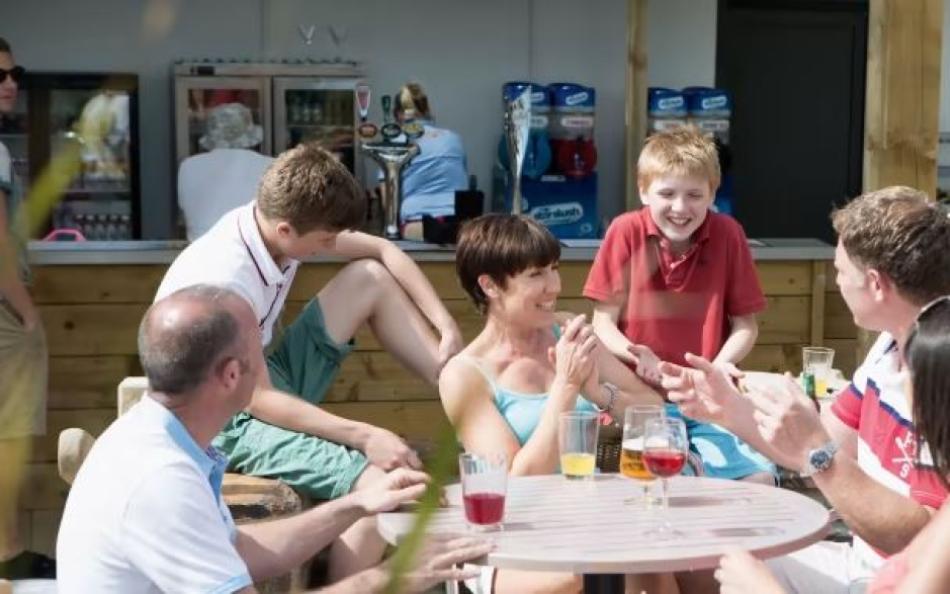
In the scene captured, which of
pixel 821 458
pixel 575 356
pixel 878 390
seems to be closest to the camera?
pixel 821 458

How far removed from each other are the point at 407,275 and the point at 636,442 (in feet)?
4.58

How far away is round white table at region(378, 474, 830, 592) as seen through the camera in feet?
7.20

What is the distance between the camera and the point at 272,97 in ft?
25.8

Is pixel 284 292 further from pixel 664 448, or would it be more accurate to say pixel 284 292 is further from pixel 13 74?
pixel 13 74

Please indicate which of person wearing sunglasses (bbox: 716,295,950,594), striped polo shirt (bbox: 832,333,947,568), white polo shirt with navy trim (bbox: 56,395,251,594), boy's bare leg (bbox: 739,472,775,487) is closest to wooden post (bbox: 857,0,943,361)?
boy's bare leg (bbox: 739,472,775,487)

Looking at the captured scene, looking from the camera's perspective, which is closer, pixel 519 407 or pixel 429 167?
pixel 519 407

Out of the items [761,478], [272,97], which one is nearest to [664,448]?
[761,478]

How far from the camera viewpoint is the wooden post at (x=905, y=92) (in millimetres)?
4871

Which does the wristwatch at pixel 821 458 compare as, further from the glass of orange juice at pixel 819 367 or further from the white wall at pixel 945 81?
the white wall at pixel 945 81

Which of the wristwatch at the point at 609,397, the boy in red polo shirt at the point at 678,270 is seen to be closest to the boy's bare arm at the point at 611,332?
the boy in red polo shirt at the point at 678,270

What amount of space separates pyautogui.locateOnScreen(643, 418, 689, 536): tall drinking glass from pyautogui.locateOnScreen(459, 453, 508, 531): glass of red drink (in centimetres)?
28

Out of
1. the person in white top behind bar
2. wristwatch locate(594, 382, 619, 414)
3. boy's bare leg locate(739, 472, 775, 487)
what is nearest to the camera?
wristwatch locate(594, 382, 619, 414)

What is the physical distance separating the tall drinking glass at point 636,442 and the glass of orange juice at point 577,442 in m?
0.09

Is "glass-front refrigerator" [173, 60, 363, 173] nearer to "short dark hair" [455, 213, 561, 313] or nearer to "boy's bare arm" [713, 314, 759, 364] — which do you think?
"boy's bare arm" [713, 314, 759, 364]
